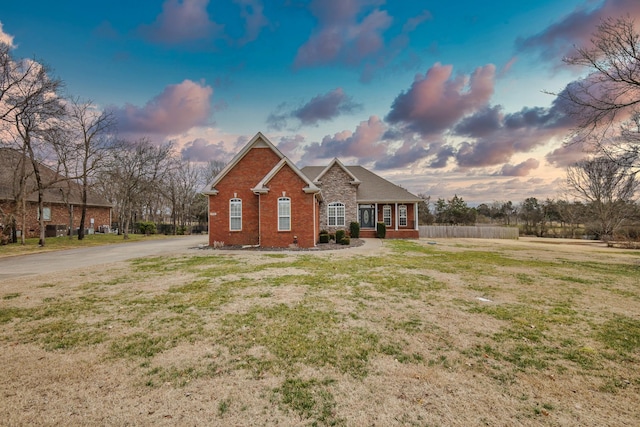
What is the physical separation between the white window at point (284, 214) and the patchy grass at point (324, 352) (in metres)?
9.68

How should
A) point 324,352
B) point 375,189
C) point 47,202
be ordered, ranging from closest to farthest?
→ point 324,352
point 375,189
point 47,202

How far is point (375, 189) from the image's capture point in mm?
28344

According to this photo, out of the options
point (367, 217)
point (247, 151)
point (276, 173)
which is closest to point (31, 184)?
point (247, 151)

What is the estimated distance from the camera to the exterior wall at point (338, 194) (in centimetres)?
2669

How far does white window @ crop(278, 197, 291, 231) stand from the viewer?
59.4 ft

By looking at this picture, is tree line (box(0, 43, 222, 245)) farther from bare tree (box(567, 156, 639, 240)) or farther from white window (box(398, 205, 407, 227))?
bare tree (box(567, 156, 639, 240))

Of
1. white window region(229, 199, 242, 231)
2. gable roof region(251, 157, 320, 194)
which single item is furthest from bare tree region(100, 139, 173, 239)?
gable roof region(251, 157, 320, 194)

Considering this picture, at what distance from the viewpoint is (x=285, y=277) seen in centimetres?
953

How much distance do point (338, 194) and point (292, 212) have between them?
954cm

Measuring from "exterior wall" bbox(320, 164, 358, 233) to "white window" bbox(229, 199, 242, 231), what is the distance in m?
9.11

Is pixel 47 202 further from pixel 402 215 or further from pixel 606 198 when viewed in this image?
pixel 606 198

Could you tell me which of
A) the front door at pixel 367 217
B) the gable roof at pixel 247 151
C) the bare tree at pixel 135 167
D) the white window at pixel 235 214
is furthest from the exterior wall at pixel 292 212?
the bare tree at pixel 135 167

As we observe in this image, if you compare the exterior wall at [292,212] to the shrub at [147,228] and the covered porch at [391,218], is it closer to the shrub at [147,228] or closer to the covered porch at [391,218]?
the covered porch at [391,218]

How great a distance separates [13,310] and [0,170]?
103ft
